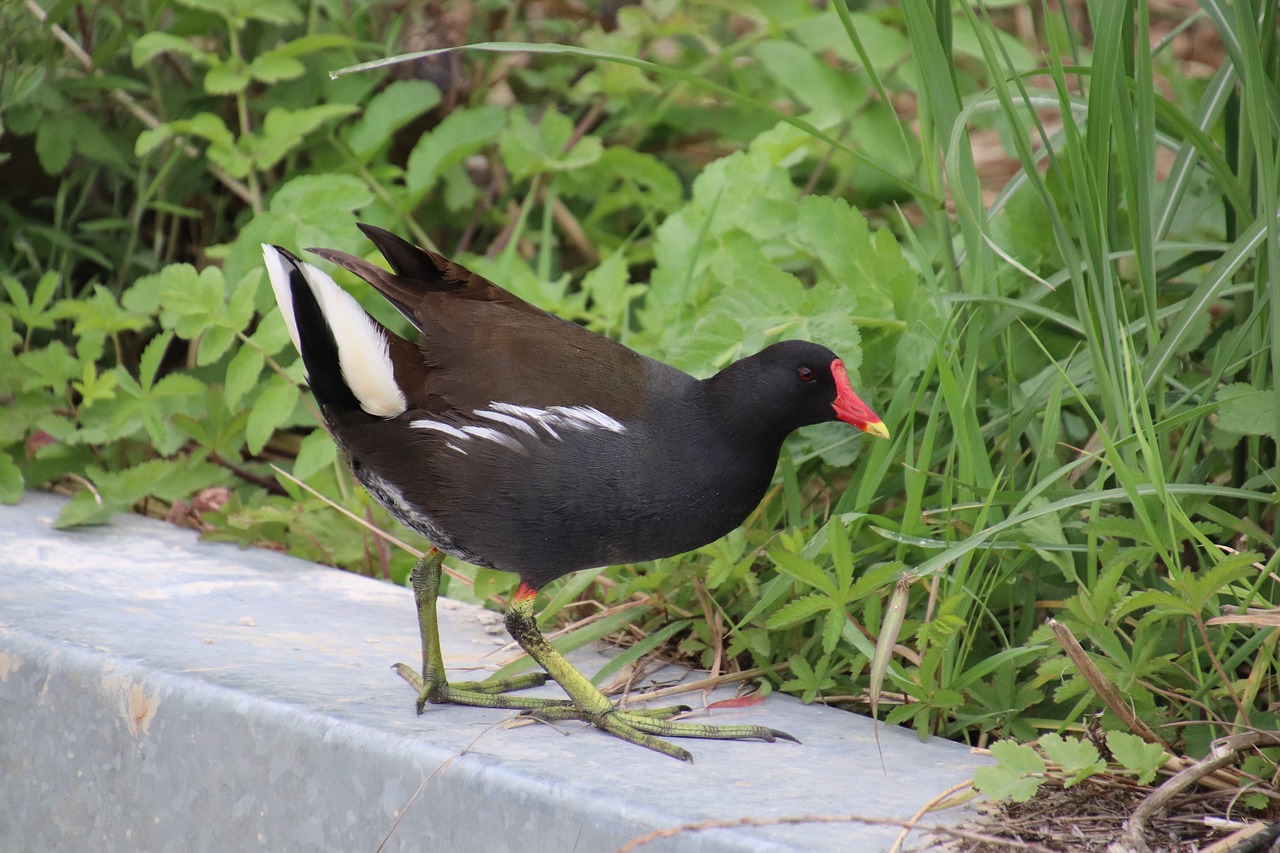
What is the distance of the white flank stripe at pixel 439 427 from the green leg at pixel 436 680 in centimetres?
26

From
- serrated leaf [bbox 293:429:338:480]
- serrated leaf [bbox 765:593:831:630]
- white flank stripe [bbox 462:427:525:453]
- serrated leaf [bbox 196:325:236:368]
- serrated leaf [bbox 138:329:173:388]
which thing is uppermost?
white flank stripe [bbox 462:427:525:453]

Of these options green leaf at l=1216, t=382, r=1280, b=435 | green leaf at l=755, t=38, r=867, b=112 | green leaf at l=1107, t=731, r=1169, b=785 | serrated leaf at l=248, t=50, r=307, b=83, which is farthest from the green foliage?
serrated leaf at l=248, t=50, r=307, b=83

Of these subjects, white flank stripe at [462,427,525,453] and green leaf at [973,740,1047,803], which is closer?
green leaf at [973,740,1047,803]

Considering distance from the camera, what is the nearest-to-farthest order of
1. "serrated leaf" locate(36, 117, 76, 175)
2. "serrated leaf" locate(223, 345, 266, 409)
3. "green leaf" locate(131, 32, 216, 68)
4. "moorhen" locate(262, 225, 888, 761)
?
"moorhen" locate(262, 225, 888, 761), "serrated leaf" locate(223, 345, 266, 409), "green leaf" locate(131, 32, 216, 68), "serrated leaf" locate(36, 117, 76, 175)

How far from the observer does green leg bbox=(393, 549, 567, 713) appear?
6.42 feet

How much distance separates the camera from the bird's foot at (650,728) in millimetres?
1817

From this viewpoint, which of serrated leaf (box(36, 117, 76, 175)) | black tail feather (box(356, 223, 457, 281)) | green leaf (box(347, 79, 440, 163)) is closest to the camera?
black tail feather (box(356, 223, 457, 281))

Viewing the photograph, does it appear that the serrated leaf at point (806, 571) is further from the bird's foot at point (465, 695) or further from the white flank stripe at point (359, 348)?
the white flank stripe at point (359, 348)

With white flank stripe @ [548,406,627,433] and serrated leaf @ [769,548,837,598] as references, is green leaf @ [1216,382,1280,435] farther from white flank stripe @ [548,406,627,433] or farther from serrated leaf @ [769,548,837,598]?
white flank stripe @ [548,406,627,433]

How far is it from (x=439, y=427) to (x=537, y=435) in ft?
0.51

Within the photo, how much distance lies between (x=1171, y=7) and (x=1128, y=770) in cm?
412

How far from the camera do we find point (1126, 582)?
6.11ft

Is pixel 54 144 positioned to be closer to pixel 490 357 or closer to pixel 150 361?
pixel 150 361

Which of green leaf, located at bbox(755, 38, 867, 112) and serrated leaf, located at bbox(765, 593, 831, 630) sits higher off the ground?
green leaf, located at bbox(755, 38, 867, 112)
